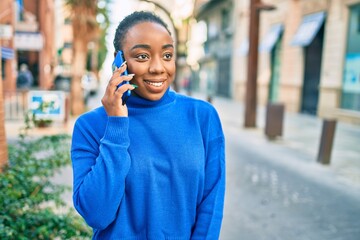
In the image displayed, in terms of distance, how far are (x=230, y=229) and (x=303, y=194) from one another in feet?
6.15

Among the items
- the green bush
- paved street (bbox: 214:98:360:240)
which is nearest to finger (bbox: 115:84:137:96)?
the green bush

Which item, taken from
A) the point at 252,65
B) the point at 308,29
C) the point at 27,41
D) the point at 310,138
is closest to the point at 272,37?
the point at 308,29

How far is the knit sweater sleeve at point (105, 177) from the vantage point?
132cm

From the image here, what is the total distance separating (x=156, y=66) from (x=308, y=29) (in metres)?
16.5

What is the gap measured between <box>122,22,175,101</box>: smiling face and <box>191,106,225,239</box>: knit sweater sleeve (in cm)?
30

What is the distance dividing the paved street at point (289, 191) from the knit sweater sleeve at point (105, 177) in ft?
9.54

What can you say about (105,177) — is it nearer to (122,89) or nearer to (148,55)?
(122,89)

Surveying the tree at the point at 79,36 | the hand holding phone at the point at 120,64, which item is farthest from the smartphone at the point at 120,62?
the tree at the point at 79,36

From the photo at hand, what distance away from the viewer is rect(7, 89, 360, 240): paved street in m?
4.26

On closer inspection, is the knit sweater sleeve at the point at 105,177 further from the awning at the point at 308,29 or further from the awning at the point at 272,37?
the awning at the point at 272,37

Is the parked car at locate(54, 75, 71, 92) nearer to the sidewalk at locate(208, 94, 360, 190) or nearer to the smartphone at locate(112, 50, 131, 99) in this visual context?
the sidewalk at locate(208, 94, 360, 190)

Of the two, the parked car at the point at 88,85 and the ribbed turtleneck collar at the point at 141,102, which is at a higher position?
the ribbed turtleneck collar at the point at 141,102

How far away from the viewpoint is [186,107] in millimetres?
1576

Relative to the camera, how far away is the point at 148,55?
1.45 metres
